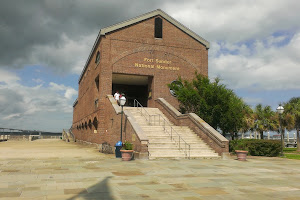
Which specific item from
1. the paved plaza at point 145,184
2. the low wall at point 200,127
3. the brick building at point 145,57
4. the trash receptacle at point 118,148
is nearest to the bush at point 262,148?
the low wall at point 200,127

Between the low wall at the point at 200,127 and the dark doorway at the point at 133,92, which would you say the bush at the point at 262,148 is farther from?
the dark doorway at the point at 133,92

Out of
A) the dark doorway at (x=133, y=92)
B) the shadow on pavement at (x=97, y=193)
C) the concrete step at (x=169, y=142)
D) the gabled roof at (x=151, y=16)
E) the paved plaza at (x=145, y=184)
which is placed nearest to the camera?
the shadow on pavement at (x=97, y=193)

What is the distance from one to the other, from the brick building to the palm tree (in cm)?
1075

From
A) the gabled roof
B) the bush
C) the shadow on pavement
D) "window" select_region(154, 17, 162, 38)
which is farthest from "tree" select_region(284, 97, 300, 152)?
the shadow on pavement

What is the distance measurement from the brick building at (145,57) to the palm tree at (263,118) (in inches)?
423

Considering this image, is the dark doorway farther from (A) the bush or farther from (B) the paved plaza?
(B) the paved plaza

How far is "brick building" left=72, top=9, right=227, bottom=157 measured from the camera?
2675 cm

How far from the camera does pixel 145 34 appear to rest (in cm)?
2889

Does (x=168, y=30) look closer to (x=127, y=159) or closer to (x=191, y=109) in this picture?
(x=191, y=109)

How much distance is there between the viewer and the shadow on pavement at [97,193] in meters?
6.51

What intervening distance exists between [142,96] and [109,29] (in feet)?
38.2

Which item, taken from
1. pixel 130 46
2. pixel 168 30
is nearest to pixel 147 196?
pixel 130 46

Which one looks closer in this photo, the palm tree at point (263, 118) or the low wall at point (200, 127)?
the low wall at point (200, 127)

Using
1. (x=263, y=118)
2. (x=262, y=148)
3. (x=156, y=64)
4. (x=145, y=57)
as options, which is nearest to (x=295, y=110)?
(x=263, y=118)
